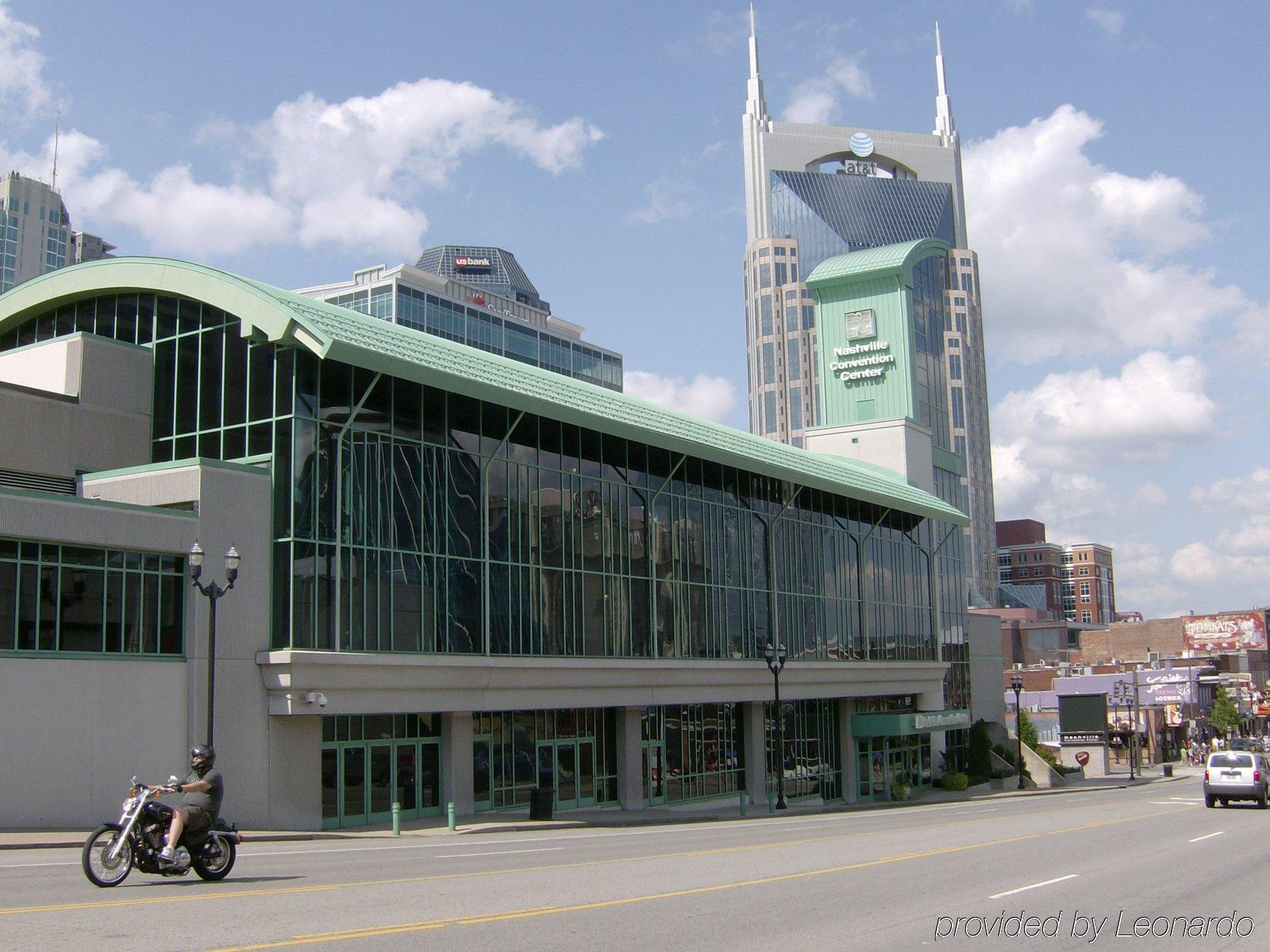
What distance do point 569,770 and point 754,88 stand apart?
530 ft

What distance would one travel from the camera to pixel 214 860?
15.0 meters

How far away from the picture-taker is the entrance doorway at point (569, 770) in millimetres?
38094

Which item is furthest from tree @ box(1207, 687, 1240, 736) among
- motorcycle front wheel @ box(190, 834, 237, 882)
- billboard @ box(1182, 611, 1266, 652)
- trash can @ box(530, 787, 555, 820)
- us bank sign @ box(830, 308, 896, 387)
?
motorcycle front wheel @ box(190, 834, 237, 882)

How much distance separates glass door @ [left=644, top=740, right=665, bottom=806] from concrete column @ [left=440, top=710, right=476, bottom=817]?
9.07 metres

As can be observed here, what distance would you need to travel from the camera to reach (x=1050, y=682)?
127 metres

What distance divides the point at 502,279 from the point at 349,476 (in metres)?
118

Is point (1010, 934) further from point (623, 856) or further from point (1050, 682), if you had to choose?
point (1050, 682)

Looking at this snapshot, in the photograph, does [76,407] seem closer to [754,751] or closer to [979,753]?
[754,751]

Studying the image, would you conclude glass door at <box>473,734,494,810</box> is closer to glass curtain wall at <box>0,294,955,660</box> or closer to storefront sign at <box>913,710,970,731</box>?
glass curtain wall at <box>0,294,955,660</box>

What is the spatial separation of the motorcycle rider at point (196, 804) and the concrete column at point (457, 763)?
18539 mm

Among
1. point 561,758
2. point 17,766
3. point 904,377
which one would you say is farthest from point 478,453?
point 904,377

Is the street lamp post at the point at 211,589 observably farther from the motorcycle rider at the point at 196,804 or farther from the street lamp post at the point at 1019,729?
the street lamp post at the point at 1019,729

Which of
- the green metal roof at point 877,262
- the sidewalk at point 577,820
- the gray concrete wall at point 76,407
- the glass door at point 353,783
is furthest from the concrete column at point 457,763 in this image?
the green metal roof at point 877,262

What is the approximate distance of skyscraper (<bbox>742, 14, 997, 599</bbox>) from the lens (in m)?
175
